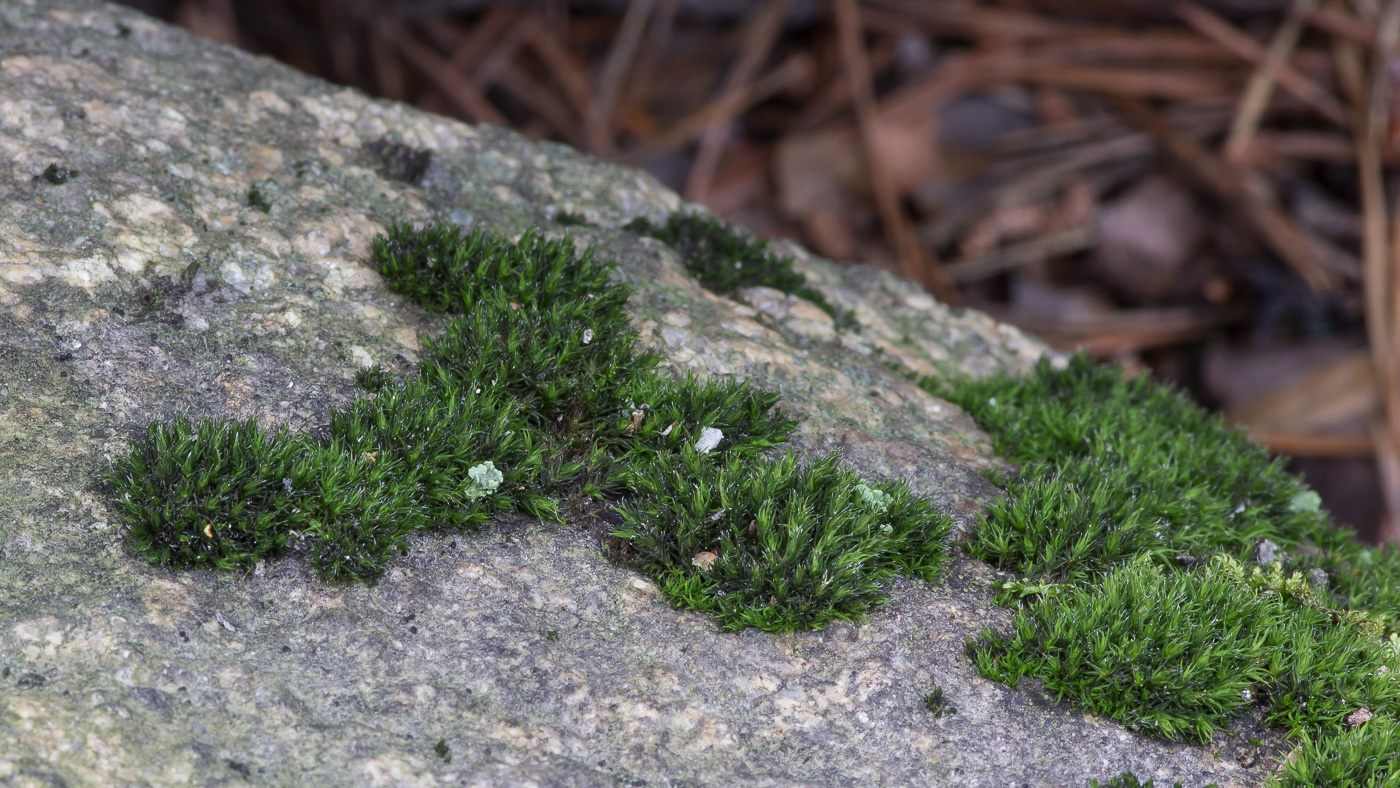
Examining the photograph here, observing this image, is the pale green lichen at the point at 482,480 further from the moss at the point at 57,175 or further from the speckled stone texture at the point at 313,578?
the moss at the point at 57,175

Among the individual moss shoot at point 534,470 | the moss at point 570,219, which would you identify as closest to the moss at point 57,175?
the individual moss shoot at point 534,470

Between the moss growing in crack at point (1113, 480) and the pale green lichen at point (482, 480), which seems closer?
the pale green lichen at point (482, 480)

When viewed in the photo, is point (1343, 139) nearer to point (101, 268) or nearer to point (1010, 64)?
point (1010, 64)

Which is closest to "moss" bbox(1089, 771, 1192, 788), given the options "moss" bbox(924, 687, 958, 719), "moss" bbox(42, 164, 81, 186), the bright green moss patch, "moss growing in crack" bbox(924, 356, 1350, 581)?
the bright green moss patch

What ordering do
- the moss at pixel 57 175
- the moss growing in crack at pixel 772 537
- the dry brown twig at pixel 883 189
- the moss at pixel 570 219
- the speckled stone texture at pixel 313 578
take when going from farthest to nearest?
the dry brown twig at pixel 883 189 → the moss at pixel 570 219 → the moss at pixel 57 175 → the moss growing in crack at pixel 772 537 → the speckled stone texture at pixel 313 578

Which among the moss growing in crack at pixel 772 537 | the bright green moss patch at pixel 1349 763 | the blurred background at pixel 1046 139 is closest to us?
the bright green moss patch at pixel 1349 763

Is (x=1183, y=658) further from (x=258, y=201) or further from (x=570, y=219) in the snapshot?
(x=258, y=201)
